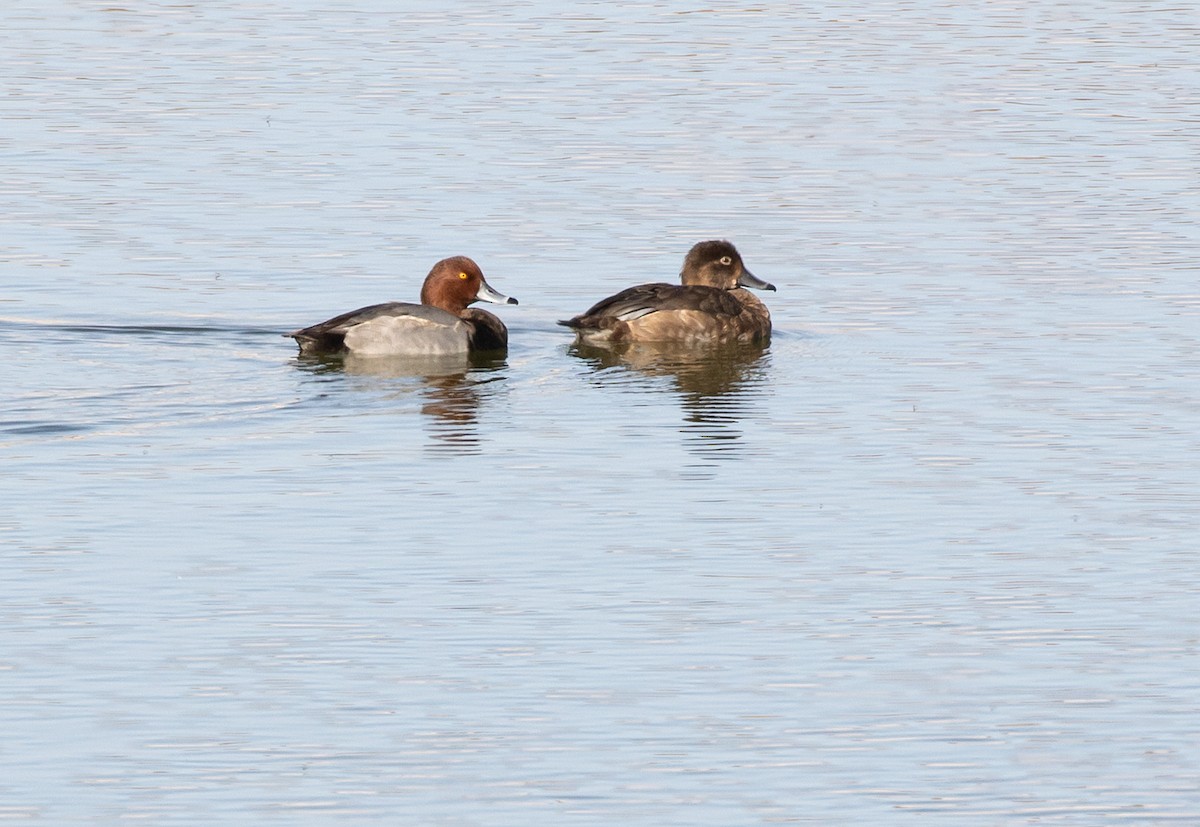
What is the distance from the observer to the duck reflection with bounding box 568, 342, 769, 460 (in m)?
14.6

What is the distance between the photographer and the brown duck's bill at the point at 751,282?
19.2 metres

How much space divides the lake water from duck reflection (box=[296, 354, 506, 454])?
2.4 inches

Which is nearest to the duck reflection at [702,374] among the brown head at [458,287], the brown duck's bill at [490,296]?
the brown duck's bill at [490,296]

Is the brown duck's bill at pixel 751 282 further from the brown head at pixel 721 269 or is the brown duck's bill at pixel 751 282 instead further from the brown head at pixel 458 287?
the brown head at pixel 458 287

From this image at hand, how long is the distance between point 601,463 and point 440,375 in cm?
379

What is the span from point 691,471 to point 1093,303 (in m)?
6.25

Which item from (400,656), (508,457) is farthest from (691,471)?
(400,656)

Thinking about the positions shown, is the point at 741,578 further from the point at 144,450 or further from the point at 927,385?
the point at 927,385

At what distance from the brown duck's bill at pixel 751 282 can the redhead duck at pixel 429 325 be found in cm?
190

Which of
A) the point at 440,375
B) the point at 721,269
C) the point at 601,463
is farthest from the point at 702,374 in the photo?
the point at 601,463

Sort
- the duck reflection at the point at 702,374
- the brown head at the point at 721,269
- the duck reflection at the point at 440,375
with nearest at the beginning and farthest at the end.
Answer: the duck reflection at the point at 702,374 → the duck reflection at the point at 440,375 → the brown head at the point at 721,269

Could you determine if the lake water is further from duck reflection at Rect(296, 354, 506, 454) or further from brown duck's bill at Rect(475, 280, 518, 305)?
brown duck's bill at Rect(475, 280, 518, 305)

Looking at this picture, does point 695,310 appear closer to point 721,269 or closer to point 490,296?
point 721,269

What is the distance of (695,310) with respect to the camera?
18.4m
